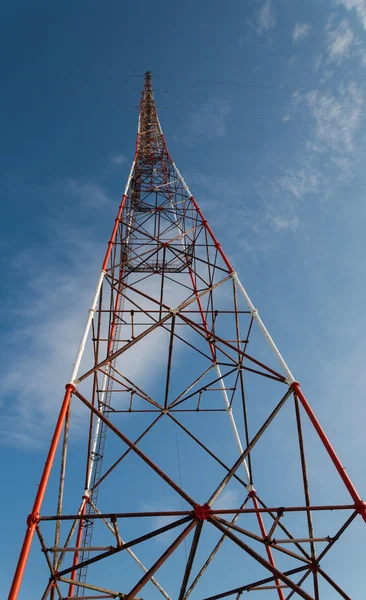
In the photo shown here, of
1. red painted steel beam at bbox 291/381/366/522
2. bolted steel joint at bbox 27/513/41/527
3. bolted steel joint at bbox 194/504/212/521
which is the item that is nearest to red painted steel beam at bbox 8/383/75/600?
bolted steel joint at bbox 27/513/41/527

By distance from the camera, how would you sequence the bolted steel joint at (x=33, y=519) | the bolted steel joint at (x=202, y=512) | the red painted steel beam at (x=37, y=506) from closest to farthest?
1. the red painted steel beam at (x=37, y=506)
2. the bolted steel joint at (x=33, y=519)
3. the bolted steel joint at (x=202, y=512)

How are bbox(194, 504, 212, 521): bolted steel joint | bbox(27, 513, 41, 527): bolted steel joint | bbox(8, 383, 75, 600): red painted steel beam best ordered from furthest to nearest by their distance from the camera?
1. bbox(194, 504, 212, 521): bolted steel joint
2. bbox(27, 513, 41, 527): bolted steel joint
3. bbox(8, 383, 75, 600): red painted steel beam

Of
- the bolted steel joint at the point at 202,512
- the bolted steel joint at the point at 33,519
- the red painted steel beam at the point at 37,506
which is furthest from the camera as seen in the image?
the bolted steel joint at the point at 202,512

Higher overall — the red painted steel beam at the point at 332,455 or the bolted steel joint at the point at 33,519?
the red painted steel beam at the point at 332,455

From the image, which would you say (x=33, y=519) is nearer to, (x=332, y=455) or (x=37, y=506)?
(x=37, y=506)

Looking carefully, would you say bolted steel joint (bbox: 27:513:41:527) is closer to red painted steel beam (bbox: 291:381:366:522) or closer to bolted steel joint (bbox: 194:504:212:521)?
bolted steel joint (bbox: 194:504:212:521)

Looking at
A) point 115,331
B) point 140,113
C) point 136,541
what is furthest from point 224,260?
point 140,113

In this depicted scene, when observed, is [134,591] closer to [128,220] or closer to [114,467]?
[114,467]

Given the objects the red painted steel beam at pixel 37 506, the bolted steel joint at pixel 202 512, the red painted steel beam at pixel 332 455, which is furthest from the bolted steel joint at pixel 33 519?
the red painted steel beam at pixel 332 455

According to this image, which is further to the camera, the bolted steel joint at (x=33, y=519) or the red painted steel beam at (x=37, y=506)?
the bolted steel joint at (x=33, y=519)

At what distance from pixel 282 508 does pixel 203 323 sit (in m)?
6.88

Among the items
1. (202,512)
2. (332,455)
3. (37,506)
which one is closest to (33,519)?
(37,506)

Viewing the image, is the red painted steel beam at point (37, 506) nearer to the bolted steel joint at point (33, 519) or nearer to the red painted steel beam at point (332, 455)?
the bolted steel joint at point (33, 519)

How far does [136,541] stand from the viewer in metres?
5.26
